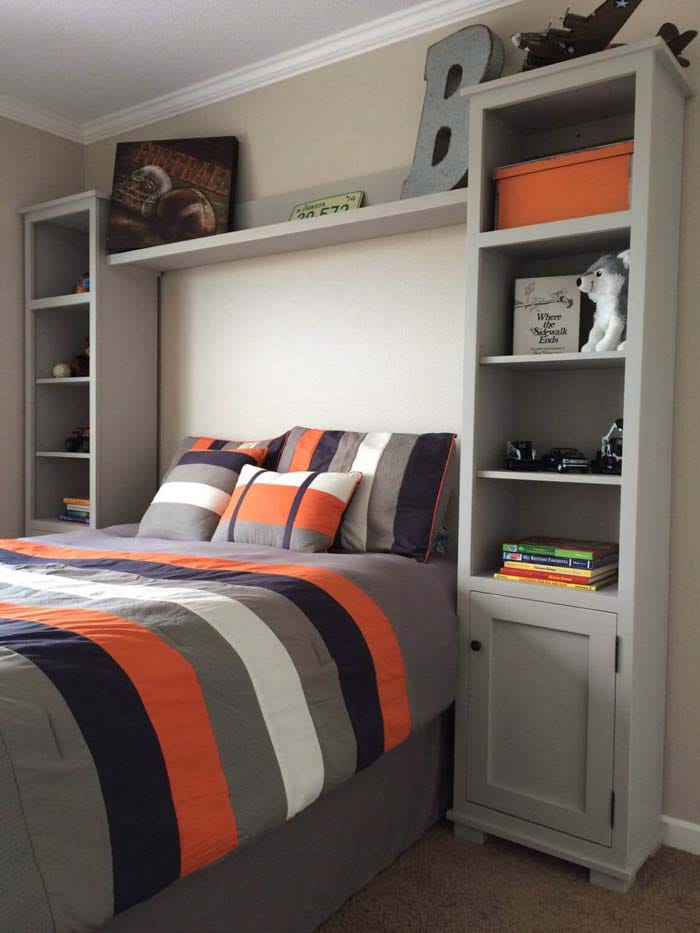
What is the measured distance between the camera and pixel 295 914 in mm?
1711

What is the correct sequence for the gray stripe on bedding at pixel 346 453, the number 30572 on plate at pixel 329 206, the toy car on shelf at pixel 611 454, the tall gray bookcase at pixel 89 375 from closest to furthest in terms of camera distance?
the toy car on shelf at pixel 611 454
the gray stripe on bedding at pixel 346 453
the number 30572 on plate at pixel 329 206
the tall gray bookcase at pixel 89 375

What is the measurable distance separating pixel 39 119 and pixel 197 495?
2024 millimetres

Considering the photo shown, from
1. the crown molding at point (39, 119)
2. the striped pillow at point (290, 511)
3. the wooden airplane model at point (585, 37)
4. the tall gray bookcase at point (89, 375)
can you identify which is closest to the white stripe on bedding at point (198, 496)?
the striped pillow at point (290, 511)

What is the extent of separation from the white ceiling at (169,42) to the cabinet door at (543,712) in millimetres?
1897

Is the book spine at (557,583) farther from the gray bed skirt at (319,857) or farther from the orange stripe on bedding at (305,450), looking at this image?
the orange stripe on bedding at (305,450)

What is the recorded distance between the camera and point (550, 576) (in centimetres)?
209

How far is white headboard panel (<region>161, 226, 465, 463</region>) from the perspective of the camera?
269cm

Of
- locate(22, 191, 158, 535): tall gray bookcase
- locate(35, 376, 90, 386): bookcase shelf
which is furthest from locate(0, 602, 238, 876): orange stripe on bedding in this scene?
locate(35, 376, 90, 386): bookcase shelf

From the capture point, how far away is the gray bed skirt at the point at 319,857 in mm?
1460

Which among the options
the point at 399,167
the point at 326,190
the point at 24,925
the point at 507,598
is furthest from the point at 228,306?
the point at 24,925

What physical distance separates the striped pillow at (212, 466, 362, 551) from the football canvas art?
1175 millimetres

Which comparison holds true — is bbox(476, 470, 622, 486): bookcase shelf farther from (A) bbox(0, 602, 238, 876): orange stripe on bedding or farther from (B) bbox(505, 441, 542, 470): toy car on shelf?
(A) bbox(0, 602, 238, 876): orange stripe on bedding

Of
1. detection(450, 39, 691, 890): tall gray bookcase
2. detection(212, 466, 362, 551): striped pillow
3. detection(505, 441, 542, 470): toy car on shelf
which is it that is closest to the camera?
detection(450, 39, 691, 890): tall gray bookcase

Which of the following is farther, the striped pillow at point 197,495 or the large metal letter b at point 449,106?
the striped pillow at point 197,495
